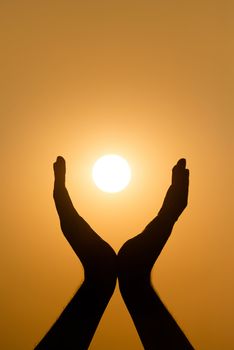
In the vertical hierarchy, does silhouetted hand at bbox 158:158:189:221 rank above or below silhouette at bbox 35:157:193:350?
above

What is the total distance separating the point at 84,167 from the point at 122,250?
44.3 inches

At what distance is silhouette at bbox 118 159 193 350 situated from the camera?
3.88 ft

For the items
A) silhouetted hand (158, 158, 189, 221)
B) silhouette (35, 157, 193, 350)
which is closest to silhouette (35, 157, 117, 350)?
silhouette (35, 157, 193, 350)

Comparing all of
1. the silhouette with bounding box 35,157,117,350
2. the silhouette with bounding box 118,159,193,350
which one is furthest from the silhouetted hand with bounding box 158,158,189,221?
the silhouette with bounding box 35,157,117,350

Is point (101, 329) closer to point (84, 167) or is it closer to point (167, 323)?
point (84, 167)

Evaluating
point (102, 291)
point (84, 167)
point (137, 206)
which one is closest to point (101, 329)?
point (137, 206)

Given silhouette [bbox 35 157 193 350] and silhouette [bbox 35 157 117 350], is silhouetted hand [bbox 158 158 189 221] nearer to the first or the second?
silhouette [bbox 35 157 193 350]

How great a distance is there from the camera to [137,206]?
237 centimetres

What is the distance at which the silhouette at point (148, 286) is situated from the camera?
3.88 feet

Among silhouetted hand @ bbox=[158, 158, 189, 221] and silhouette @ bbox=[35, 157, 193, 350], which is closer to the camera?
silhouette @ bbox=[35, 157, 193, 350]

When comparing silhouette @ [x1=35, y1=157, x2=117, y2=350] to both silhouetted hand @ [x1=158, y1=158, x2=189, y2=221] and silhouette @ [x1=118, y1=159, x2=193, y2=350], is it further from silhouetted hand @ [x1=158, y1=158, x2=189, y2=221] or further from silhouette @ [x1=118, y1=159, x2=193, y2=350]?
silhouetted hand @ [x1=158, y1=158, x2=189, y2=221]

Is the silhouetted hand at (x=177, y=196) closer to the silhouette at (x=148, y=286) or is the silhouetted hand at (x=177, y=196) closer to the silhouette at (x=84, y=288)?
the silhouette at (x=148, y=286)

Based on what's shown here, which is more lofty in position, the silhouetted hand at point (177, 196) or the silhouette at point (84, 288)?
the silhouetted hand at point (177, 196)

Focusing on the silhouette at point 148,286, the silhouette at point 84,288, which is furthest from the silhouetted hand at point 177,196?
the silhouette at point 84,288
